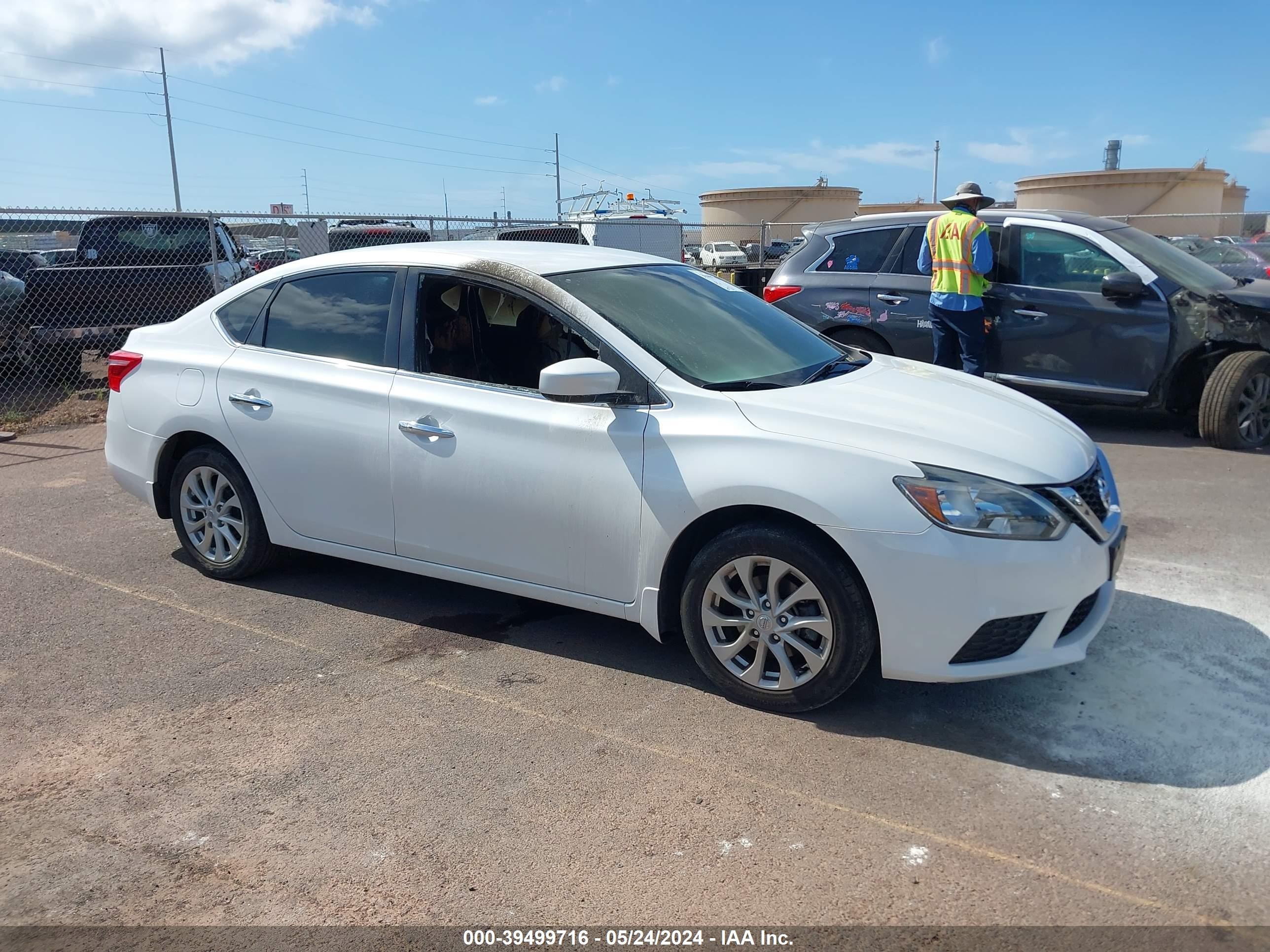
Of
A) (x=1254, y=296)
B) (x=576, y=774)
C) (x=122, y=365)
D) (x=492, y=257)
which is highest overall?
(x=492, y=257)

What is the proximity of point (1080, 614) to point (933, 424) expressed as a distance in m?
0.85

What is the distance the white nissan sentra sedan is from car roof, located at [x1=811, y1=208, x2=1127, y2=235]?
4201 millimetres

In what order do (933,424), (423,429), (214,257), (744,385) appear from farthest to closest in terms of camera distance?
(214,257), (423,429), (744,385), (933,424)

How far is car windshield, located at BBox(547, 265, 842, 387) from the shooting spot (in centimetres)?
413

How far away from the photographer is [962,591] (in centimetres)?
340

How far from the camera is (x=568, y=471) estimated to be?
13.2 feet

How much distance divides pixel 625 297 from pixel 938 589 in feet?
6.07

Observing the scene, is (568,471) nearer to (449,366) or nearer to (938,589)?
(449,366)

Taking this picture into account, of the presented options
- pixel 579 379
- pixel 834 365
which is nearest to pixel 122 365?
pixel 579 379

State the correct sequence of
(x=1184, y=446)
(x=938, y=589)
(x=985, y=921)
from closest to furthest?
1. (x=985, y=921)
2. (x=938, y=589)
3. (x=1184, y=446)

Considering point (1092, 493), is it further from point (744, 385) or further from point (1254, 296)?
point (1254, 296)

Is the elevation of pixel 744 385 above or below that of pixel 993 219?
below

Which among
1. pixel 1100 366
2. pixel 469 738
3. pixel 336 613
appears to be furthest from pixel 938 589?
pixel 1100 366

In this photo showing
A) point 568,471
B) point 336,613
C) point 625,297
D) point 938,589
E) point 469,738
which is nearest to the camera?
point 938,589
